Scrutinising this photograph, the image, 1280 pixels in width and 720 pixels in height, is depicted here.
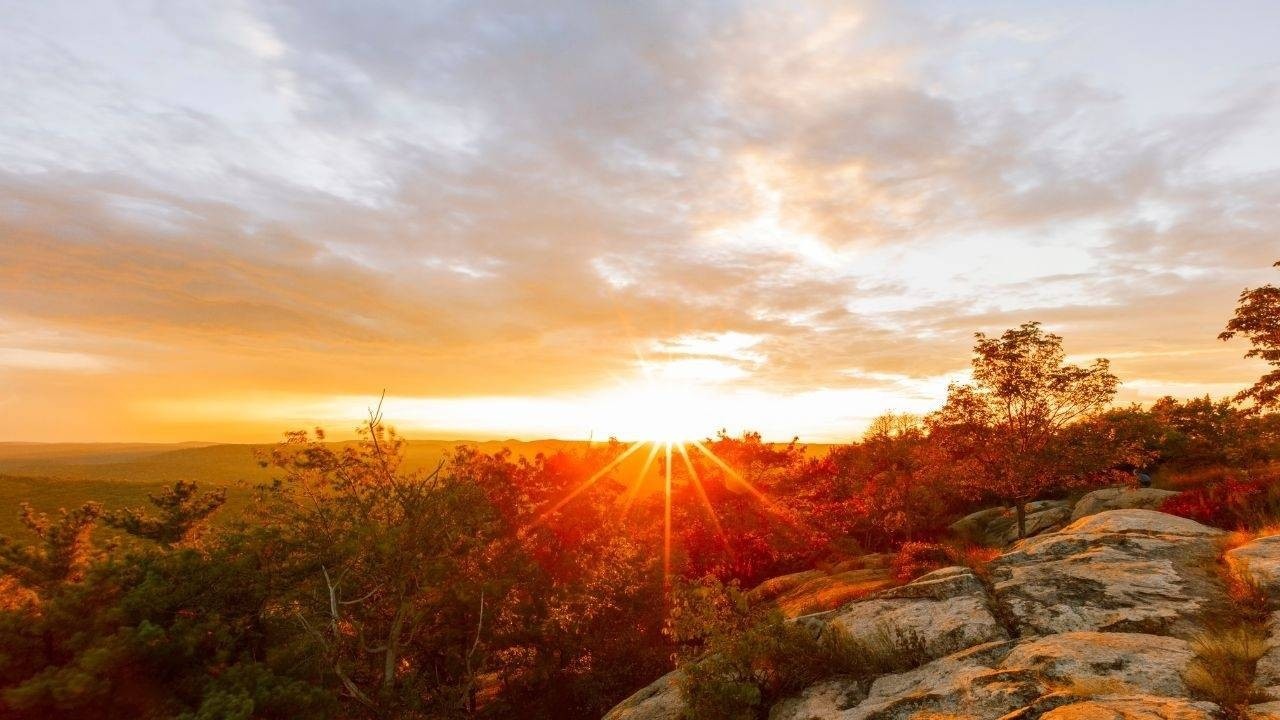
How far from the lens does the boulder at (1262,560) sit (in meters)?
11.3

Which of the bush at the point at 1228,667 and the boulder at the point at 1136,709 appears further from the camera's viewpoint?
the bush at the point at 1228,667

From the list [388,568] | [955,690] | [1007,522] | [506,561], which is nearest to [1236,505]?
[1007,522]

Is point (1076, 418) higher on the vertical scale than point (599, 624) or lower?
higher

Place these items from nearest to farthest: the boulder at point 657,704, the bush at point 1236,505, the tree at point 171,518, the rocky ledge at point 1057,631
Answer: the rocky ledge at point 1057,631 < the boulder at point 657,704 < the bush at point 1236,505 < the tree at point 171,518

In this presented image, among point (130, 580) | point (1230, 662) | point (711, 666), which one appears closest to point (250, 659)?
point (130, 580)

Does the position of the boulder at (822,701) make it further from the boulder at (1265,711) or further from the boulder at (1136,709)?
the boulder at (1265,711)

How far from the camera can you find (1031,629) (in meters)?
11.8

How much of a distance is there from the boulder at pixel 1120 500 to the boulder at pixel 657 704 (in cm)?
1954

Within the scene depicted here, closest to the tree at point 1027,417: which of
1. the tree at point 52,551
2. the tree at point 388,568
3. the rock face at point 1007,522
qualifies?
the rock face at point 1007,522

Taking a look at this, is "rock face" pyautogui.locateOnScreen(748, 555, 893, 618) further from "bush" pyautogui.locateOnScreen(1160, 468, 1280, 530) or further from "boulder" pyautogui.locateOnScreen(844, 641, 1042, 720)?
"bush" pyautogui.locateOnScreen(1160, 468, 1280, 530)

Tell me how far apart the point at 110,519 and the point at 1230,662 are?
46263 mm

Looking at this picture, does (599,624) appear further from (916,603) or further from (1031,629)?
(1031,629)

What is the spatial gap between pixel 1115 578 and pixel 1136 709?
23.3ft

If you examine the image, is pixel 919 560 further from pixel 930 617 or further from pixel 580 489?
pixel 580 489
